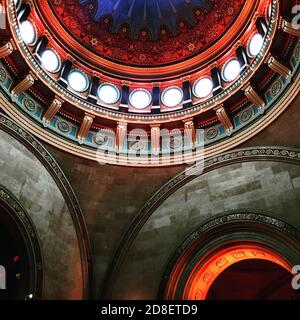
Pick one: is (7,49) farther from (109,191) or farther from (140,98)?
(140,98)

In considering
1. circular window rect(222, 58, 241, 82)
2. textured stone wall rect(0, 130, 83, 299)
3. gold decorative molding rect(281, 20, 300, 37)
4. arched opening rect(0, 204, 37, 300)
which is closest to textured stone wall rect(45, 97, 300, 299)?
textured stone wall rect(0, 130, 83, 299)

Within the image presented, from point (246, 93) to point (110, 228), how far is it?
699 cm

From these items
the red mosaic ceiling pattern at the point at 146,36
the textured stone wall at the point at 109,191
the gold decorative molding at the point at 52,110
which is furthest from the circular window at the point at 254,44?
the gold decorative molding at the point at 52,110

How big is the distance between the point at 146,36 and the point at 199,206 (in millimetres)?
10125

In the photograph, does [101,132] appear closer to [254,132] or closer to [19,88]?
[19,88]

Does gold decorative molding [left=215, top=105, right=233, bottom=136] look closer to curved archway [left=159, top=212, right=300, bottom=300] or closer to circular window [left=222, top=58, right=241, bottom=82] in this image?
circular window [left=222, top=58, right=241, bottom=82]

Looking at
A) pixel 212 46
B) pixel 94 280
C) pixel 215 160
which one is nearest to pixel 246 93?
pixel 215 160

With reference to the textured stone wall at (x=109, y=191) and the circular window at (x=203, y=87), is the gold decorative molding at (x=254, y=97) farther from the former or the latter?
the circular window at (x=203, y=87)

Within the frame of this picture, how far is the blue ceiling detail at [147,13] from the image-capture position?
72.9ft

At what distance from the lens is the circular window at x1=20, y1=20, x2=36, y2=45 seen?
18.3 m

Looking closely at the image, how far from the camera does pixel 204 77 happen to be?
67.1 ft

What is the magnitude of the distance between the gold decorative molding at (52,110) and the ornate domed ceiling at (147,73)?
1.5 inches

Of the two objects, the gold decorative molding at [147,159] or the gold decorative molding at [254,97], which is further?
the gold decorative molding at [254,97]
